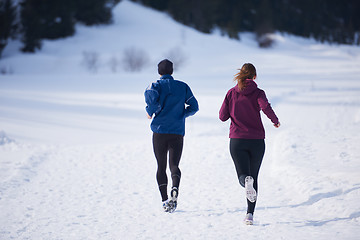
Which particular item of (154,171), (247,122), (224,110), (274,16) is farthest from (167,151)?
(274,16)

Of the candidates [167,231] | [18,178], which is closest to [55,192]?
[18,178]

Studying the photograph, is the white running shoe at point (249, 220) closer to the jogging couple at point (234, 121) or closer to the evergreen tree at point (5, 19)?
the jogging couple at point (234, 121)

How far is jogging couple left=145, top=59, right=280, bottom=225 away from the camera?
11.4 ft

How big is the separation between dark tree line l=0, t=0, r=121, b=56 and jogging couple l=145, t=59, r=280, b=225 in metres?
30.2

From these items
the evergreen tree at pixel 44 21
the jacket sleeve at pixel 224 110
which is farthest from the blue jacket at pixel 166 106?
the evergreen tree at pixel 44 21

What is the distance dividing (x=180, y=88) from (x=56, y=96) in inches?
560

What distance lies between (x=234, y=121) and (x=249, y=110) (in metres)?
0.18

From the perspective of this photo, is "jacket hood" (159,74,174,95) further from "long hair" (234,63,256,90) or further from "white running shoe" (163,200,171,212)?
"white running shoe" (163,200,171,212)

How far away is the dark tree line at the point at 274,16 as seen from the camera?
168 ft

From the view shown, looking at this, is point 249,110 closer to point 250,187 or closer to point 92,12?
point 250,187

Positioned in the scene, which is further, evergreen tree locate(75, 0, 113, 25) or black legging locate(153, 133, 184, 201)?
evergreen tree locate(75, 0, 113, 25)

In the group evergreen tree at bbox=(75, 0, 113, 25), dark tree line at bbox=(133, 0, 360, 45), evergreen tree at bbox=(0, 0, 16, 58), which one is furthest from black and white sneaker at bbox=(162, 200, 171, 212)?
dark tree line at bbox=(133, 0, 360, 45)

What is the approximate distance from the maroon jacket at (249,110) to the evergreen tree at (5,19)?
3090 centimetres

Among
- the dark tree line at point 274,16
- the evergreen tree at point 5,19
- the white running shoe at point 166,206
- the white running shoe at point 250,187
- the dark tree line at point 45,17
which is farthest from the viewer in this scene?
the dark tree line at point 274,16
